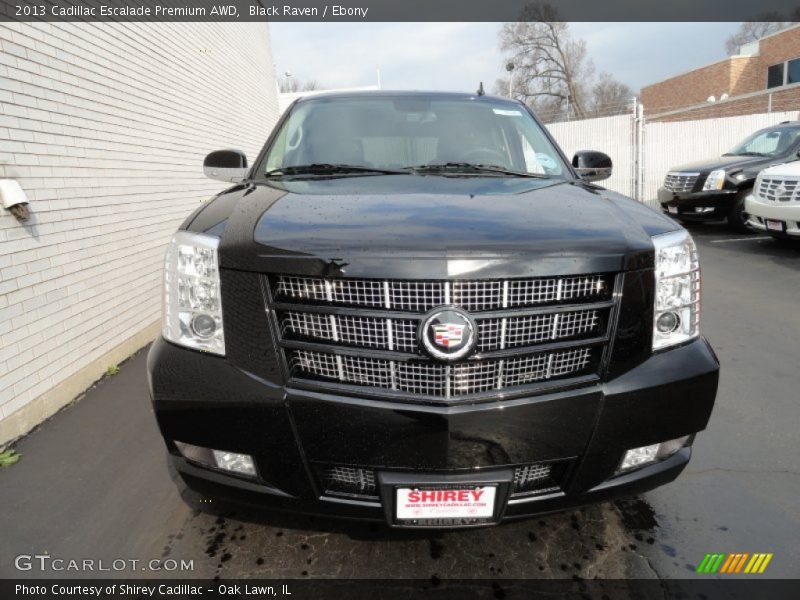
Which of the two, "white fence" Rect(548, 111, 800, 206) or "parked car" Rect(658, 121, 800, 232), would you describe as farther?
"white fence" Rect(548, 111, 800, 206)

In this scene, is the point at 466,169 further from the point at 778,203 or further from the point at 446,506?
the point at 778,203

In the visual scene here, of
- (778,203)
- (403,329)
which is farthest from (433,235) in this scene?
(778,203)

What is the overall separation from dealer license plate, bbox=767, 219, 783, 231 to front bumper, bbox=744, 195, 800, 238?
31 mm

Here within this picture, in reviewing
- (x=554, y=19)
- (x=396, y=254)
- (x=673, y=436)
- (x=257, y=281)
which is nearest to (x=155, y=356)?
(x=257, y=281)

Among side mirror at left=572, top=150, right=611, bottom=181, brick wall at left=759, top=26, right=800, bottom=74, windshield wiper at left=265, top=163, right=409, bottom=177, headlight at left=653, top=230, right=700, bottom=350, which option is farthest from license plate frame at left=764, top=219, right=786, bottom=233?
brick wall at left=759, top=26, right=800, bottom=74

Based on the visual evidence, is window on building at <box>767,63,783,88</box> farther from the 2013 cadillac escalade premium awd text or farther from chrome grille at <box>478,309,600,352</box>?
chrome grille at <box>478,309,600,352</box>

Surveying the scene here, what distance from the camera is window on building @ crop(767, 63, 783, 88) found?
30.0m

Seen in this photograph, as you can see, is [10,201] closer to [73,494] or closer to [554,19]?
[73,494]

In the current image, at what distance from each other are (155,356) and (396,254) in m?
0.96

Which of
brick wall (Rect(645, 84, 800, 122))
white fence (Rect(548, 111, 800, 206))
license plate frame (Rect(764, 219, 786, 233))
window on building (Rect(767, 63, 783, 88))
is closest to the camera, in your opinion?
license plate frame (Rect(764, 219, 786, 233))

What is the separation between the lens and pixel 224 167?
134 inches

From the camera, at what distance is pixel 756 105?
60.5 ft

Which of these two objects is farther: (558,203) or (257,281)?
(558,203)

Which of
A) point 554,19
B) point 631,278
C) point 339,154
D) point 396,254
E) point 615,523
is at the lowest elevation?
point 615,523
